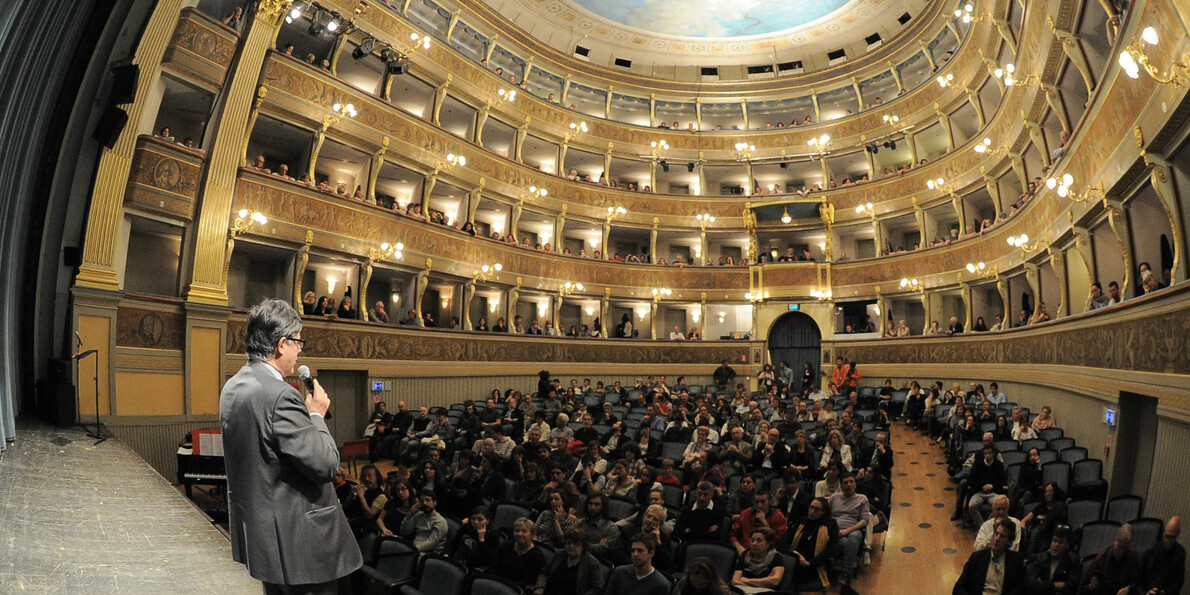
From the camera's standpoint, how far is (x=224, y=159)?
11.8 metres

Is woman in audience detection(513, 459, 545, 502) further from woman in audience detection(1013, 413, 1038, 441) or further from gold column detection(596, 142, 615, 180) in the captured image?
gold column detection(596, 142, 615, 180)

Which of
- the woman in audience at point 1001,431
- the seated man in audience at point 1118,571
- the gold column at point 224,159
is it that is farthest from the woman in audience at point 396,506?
the woman in audience at point 1001,431

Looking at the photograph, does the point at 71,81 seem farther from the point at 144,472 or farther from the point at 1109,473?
the point at 1109,473

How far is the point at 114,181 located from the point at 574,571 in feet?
29.5

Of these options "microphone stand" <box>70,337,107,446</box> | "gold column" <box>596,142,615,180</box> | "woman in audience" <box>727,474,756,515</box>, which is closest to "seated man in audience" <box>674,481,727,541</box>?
"woman in audience" <box>727,474,756,515</box>

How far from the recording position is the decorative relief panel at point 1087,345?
20.6ft

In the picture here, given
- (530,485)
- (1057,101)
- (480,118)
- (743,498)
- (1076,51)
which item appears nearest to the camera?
(743,498)

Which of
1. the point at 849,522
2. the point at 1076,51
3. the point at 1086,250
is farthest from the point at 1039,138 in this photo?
the point at 849,522

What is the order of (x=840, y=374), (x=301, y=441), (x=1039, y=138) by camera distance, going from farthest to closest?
(x=840, y=374)
(x=1039, y=138)
(x=301, y=441)

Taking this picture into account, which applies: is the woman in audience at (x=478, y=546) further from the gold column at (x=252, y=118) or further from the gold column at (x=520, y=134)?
the gold column at (x=520, y=134)

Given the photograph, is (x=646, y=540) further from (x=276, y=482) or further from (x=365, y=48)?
(x=365, y=48)

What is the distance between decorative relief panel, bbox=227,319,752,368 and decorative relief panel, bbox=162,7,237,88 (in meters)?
4.21

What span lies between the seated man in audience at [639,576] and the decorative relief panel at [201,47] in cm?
1006

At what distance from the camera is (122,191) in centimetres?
973
